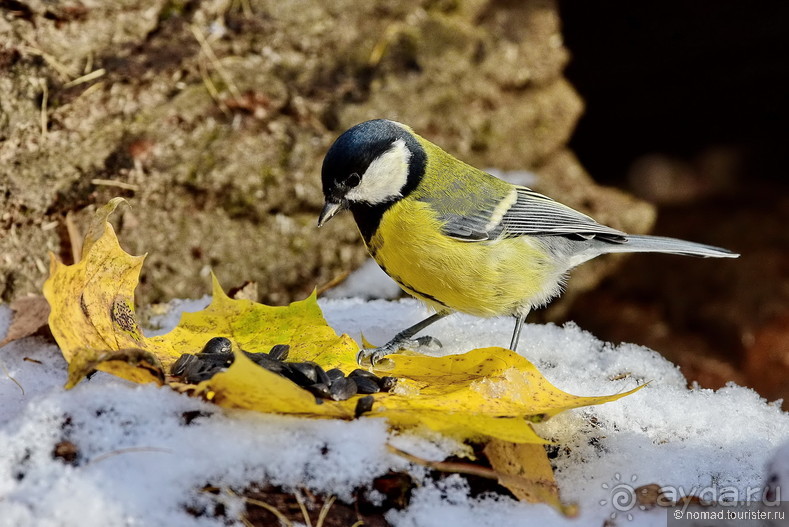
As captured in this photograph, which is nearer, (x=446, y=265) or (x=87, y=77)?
(x=446, y=265)

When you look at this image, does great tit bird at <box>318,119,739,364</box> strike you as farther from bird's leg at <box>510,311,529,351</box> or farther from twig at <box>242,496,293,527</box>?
twig at <box>242,496,293,527</box>

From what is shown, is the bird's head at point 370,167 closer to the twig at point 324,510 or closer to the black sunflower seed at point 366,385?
the black sunflower seed at point 366,385

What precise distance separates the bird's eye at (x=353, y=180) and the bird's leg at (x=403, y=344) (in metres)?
0.45

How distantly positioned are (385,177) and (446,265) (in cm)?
30

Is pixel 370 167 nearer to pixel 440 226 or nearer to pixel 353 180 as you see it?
pixel 353 180

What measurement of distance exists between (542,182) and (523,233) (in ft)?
4.74

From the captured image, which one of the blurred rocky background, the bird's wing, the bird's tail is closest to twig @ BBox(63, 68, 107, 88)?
the blurred rocky background

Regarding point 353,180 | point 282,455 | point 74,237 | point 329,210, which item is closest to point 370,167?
point 353,180

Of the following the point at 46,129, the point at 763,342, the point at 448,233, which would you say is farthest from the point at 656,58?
the point at 46,129

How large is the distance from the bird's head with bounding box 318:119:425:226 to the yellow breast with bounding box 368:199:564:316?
0.22 feet

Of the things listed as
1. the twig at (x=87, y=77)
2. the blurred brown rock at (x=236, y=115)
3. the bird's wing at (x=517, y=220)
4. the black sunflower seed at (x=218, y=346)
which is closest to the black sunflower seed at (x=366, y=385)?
the black sunflower seed at (x=218, y=346)

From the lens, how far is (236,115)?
2957 mm

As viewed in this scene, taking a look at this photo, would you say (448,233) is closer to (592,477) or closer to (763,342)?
(592,477)

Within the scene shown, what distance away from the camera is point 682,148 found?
4051mm
